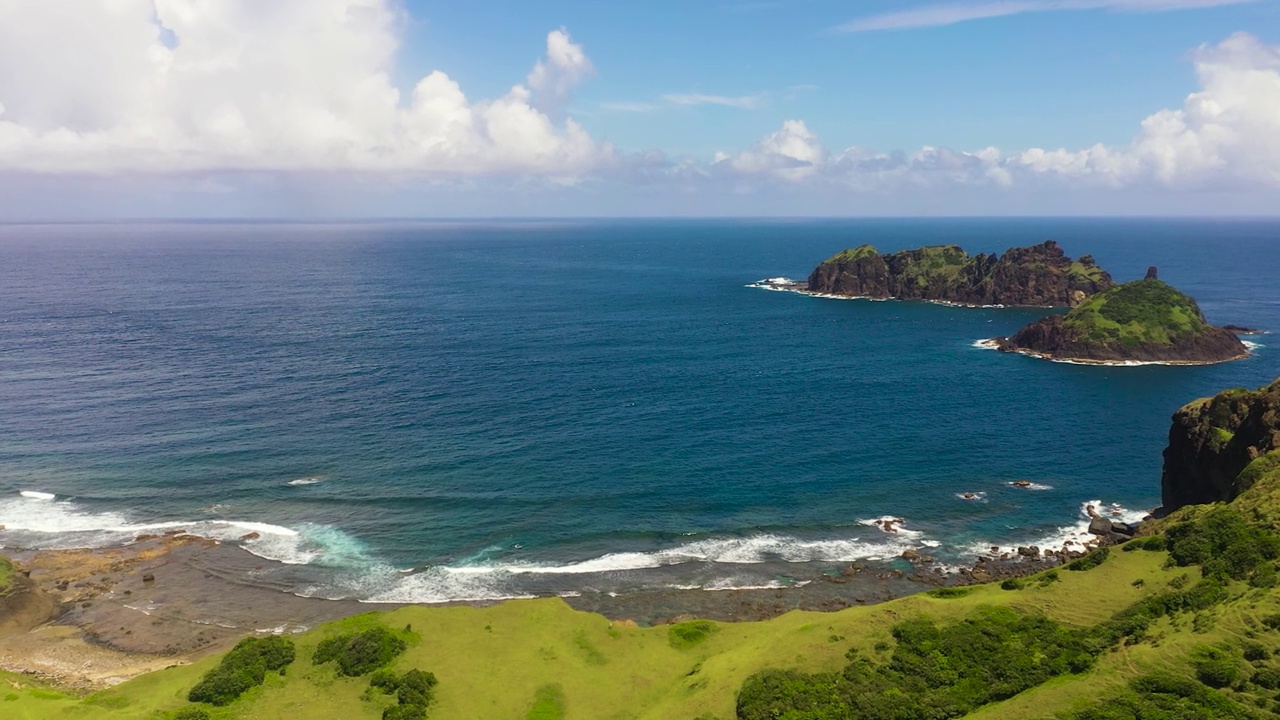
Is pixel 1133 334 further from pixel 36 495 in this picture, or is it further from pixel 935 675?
pixel 36 495

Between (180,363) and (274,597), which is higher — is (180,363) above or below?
above

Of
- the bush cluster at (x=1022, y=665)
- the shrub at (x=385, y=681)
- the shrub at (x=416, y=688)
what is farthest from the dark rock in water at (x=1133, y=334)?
the shrub at (x=385, y=681)

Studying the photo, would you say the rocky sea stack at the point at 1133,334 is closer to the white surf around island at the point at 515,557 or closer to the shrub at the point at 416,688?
the white surf around island at the point at 515,557

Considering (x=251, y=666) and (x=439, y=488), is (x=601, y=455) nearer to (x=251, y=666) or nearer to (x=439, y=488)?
(x=439, y=488)

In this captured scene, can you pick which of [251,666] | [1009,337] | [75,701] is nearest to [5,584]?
[75,701]

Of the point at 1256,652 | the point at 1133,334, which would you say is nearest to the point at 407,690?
the point at 1256,652

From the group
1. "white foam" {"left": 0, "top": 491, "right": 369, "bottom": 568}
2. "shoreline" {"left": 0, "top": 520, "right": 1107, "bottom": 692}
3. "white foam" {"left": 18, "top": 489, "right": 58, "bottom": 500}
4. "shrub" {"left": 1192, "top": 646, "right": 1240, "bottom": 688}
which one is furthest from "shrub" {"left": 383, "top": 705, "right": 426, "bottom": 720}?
"white foam" {"left": 18, "top": 489, "right": 58, "bottom": 500}
